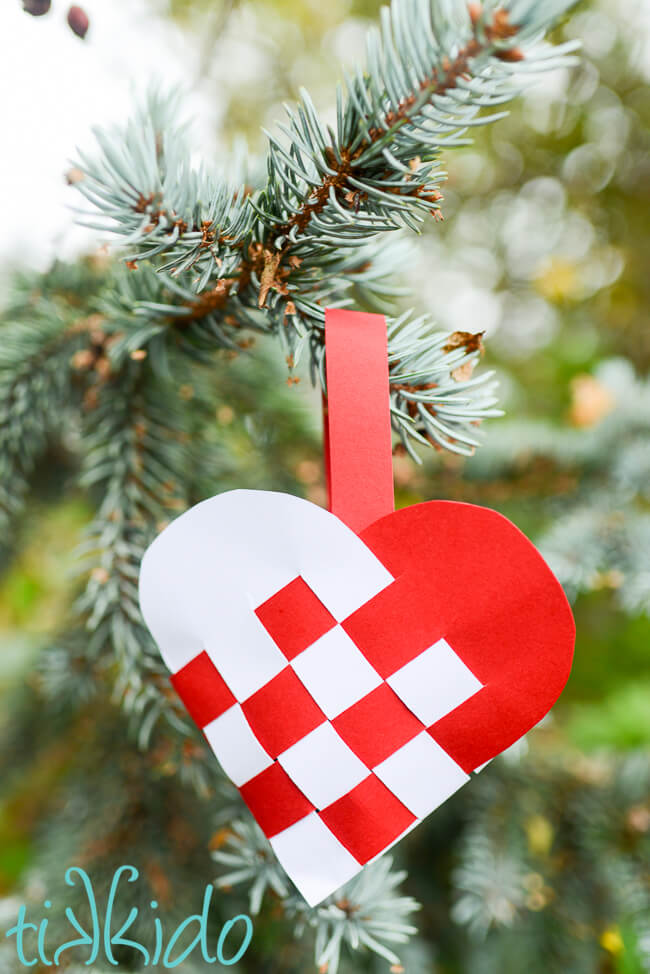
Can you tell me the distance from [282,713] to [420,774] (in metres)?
0.08

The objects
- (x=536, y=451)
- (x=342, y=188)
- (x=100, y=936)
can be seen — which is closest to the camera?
(x=342, y=188)

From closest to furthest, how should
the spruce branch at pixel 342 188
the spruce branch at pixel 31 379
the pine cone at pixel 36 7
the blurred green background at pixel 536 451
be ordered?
1. the spruce branch at pixel 342 188
2. the pine cone at pixel 36 7
3. the spruce branch at pixel 31 379
4. the blurred green background at pixel 536 451

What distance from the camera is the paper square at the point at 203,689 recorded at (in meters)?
0.32

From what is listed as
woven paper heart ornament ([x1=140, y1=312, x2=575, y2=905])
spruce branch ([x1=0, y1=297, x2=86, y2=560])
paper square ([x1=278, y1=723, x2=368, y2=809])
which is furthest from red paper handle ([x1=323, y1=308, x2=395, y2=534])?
spruce branch ([x1=0, y1=297, x2=86, y2=560])

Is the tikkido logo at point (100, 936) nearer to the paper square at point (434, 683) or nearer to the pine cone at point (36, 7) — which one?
the paper square at point (434, 683)

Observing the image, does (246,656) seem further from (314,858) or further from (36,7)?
(36,7)

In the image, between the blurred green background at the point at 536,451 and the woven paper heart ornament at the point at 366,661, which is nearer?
the woven paper heart ornament at the point at 366,661

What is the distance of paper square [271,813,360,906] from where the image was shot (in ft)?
1.01

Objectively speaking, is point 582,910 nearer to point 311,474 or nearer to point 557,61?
point 311,474

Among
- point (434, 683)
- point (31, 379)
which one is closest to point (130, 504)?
point (31, 379)

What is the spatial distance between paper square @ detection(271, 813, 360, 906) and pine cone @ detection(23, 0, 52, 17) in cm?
46

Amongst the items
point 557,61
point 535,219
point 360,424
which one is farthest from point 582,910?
point 535,219

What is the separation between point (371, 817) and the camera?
1.00 feet

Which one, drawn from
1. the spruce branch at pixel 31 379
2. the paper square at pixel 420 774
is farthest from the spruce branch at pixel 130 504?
the paper square at pixel 420 774
